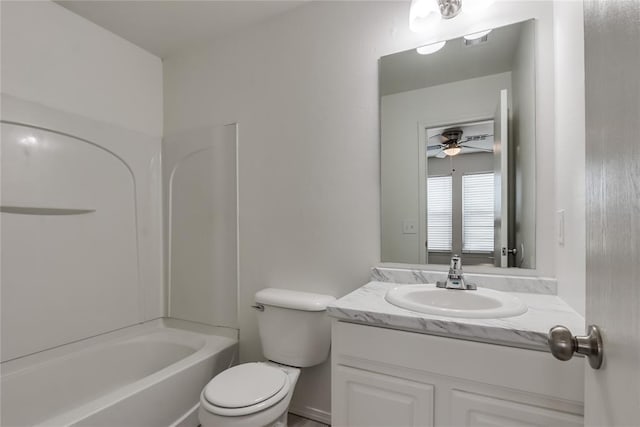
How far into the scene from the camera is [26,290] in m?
1.61

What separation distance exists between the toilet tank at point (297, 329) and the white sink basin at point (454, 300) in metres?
0.48

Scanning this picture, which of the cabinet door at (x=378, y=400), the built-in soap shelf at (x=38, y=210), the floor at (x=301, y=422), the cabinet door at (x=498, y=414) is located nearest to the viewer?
the cabinet door at (x=498, y=414)

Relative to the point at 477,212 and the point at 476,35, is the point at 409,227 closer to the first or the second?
the point at 477,212

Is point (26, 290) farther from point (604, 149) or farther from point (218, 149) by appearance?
point (604, 149)

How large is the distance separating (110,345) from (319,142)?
1780 mm

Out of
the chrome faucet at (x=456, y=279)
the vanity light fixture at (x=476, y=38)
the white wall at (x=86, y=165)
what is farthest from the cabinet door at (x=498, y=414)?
the white wall at (x=86, y=165)

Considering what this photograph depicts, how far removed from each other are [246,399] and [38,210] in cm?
149

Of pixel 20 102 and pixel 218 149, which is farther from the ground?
pixel 20 102

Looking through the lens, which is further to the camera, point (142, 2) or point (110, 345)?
point (110, 345)

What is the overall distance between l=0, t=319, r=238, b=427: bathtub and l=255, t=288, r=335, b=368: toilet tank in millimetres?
432

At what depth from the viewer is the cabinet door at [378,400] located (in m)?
1.03

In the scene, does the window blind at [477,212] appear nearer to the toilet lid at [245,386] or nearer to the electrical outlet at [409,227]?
the electrical outlet at [409,227]

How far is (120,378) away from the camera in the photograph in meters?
1.93

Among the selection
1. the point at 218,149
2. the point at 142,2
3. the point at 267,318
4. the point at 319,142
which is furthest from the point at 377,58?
the point at 267,318
